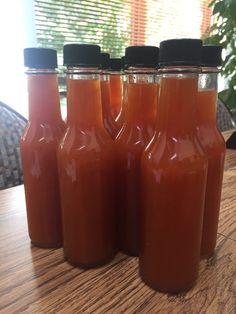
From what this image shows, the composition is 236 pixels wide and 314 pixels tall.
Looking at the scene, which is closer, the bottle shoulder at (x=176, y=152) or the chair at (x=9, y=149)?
the bottle shoulder at (x=176, y=152)

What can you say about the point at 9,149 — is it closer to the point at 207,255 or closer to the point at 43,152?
the point at 43,152

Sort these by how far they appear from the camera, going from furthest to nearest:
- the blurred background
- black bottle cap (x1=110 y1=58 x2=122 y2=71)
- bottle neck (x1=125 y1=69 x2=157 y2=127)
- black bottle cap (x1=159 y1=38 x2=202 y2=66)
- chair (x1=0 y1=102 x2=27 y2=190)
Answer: the blurred background, chair (x1=0 y1=102 x2=27 y2=190), black bottle cap (x1=110 y1=58 x2=122 y2=71), bottle neck (x1=125 y1=69 x2=157 y2=127), black bottle cap (x1=159 y1=38 x2=202 y2=66)

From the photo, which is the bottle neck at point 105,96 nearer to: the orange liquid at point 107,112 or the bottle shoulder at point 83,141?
the orange liquid at point 107,112

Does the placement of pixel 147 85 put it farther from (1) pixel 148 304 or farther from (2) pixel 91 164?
(1) pixel 148 304

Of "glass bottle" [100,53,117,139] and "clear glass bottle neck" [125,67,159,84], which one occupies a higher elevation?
"clear glass bottle neck" [125,67,159,84]

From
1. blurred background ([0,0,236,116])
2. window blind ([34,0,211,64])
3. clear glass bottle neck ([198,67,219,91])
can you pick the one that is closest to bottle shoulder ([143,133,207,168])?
clear glass bottle neck ([198,67,219,91])

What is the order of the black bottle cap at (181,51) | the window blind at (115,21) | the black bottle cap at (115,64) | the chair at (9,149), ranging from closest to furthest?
the black bottle cap at (181,51), the black bottle cap at (115,64), the chair at (9,149), the window blind at (115,21)

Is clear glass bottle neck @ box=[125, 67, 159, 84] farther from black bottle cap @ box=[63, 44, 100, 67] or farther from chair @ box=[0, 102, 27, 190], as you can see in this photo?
chair @ box=[0, 102, 27, 190]

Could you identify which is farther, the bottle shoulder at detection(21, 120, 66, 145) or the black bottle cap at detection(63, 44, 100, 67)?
the bottle shoulder at detection(21, 120, 66, 145)

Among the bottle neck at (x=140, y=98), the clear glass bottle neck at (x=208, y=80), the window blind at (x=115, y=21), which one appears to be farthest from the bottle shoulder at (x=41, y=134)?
the window blind at (x=115, y=21)
